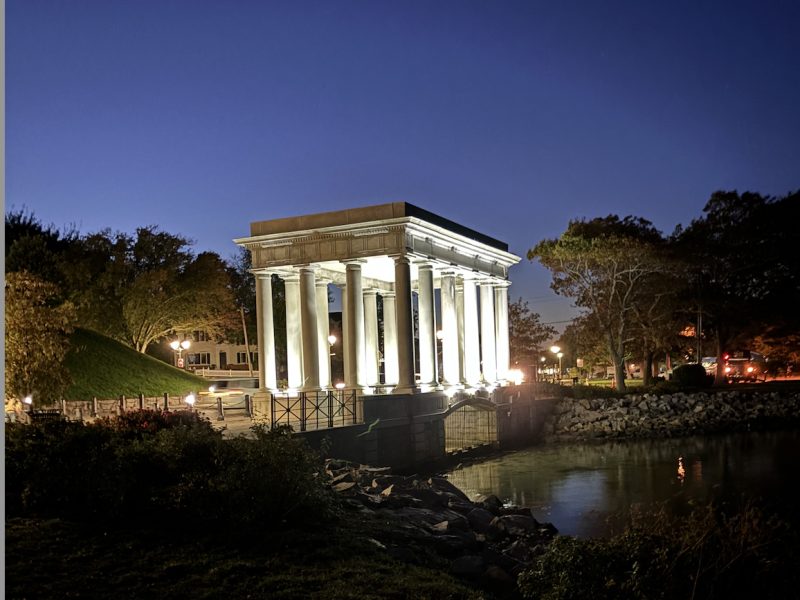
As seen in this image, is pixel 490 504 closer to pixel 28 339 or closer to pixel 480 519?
pixel 480 519

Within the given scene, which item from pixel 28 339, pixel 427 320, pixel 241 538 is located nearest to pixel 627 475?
pixel 427 320

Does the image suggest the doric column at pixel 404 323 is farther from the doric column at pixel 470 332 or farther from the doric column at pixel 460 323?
the doric column at pixel 470 332

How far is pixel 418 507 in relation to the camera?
61.8ft

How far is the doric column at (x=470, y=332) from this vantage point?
1663 inches

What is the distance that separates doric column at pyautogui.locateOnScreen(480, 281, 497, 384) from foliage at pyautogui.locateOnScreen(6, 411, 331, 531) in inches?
1148

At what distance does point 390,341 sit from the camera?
41.8 meters

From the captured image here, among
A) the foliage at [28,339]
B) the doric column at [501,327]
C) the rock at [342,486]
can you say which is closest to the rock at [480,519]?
the rock at [342,486]

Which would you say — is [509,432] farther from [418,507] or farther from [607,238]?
[418,507]

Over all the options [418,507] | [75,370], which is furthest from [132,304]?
[418,507]

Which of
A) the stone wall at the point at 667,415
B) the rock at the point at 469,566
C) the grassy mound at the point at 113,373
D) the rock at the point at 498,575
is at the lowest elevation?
the stone wall at the point at 667,415

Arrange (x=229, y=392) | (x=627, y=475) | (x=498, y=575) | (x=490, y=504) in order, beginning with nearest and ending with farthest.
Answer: (x=498, y=575), (x=490, y=504), (x=627, y=475), (x=229, y=392)

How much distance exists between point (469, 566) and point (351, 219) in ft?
74.0

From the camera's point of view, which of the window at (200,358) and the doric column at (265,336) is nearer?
the doric column at (265,336)

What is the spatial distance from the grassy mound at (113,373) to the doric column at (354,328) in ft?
48.2
